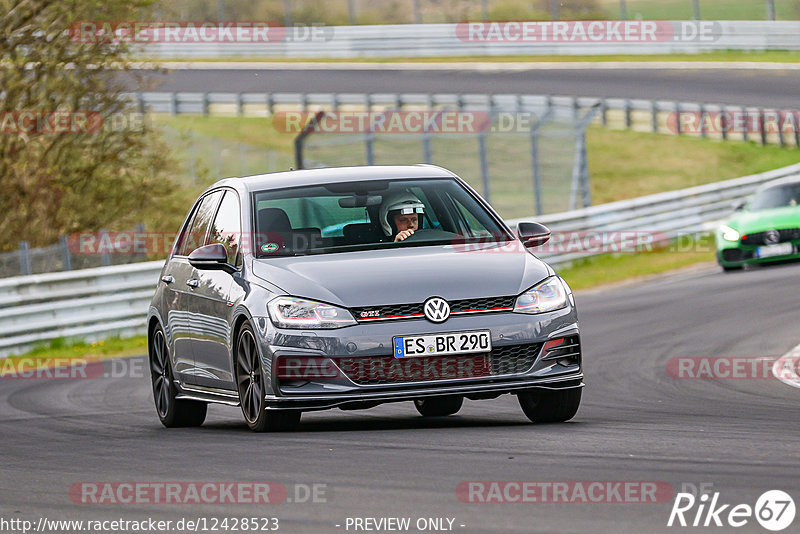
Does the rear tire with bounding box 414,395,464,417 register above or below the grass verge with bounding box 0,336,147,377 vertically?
above

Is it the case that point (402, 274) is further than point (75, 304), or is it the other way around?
point (75, 304)

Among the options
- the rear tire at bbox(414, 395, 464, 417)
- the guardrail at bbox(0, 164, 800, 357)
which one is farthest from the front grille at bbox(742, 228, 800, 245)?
the rear tire at bbox(414, 395, 464, 417)

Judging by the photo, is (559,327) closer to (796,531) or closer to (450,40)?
(796,531)

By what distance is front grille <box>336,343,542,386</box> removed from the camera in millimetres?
8609

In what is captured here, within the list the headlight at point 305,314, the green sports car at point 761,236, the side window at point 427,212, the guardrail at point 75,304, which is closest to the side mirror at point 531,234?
the side window at point 427,212

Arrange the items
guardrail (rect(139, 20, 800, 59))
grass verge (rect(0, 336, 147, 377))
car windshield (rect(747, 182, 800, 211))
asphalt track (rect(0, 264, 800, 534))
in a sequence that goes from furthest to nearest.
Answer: guardrail (rect(139, 20, 800, 59)) → car windshield (rect(747, 182, 800, 211)) → grass verge (rect(0, 336, 147, 377)) → asphalt track (rect(0, 264, 800, 534))

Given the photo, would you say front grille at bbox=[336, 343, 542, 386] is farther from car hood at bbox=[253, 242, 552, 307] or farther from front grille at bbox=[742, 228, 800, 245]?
front grille at bbox=[742, 228, 800, 245]

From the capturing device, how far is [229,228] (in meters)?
10.1

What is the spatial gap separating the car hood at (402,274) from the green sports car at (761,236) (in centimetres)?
1404

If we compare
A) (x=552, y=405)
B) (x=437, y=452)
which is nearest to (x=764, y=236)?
(x=552, y=405)

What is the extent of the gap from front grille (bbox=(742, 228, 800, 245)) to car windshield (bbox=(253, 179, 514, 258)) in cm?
1343

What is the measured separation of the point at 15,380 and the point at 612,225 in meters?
13.9

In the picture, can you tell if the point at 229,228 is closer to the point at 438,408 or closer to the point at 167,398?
the point at 167,398

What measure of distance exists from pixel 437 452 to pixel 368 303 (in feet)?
3.88
